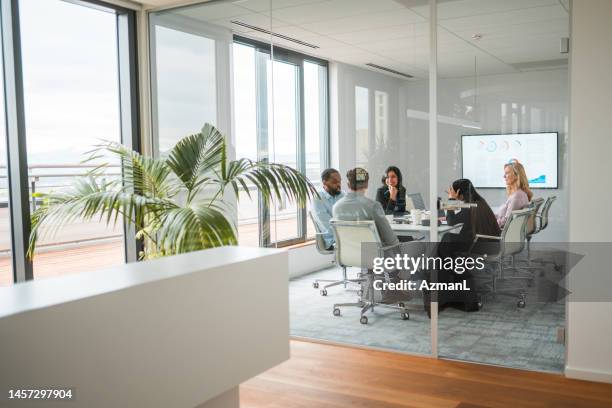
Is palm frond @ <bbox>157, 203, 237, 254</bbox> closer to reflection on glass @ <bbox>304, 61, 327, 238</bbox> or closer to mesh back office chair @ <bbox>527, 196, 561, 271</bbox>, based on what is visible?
reflection on glass @ <bbox>304, 61, 327, 238</bbox>

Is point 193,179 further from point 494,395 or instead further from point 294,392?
point 494,395

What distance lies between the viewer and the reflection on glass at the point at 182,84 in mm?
4969

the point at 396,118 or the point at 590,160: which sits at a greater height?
the point at 396,118

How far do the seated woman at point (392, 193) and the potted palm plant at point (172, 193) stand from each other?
0.51 m

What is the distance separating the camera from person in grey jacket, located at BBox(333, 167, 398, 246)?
4.32 metres

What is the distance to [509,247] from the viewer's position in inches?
155

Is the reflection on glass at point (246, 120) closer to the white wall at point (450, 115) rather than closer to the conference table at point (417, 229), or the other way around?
the white wall at point (450, 115)

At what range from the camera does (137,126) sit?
5188 mm

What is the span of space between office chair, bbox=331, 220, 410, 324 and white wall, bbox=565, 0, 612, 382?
1.19 metres

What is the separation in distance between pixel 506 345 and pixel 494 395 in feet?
2.03

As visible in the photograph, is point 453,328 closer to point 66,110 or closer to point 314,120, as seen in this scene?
point 314,120

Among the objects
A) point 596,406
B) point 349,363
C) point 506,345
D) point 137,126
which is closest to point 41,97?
point 137,126

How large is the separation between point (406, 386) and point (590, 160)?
5.68 feet

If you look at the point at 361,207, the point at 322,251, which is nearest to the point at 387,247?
the point at 361,207
